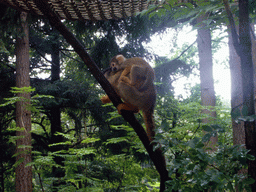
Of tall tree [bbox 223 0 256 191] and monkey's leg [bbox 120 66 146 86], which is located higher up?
monkey's leg [bbox 120 66 146 86]

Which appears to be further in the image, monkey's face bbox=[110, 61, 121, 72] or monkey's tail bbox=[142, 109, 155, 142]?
monkey's face bbox=[110, 61, 121, 72]

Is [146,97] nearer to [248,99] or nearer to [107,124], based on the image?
[248,99]

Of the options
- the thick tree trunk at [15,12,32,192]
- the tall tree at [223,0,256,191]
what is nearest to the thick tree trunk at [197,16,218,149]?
the thick tree trunk at [15,12,32,192]

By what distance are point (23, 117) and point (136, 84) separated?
10.4ft

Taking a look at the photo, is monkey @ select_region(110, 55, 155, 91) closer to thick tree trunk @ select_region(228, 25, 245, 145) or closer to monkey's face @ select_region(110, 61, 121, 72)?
monkey's face @ select_region(110, 61, 121, 72)

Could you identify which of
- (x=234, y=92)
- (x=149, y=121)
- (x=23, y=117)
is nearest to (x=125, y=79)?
(x=149, y=121)

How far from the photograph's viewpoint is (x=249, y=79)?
1037mm

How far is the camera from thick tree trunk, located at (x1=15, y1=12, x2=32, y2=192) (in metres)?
4.21

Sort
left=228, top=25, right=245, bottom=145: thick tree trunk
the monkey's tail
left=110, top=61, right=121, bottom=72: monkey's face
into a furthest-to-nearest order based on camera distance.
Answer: left=228, top=25, right=245, bottom=145: thick tree trunk, left=110, top=61, right=121, bottom=72: monkey's face, the monkey's tail

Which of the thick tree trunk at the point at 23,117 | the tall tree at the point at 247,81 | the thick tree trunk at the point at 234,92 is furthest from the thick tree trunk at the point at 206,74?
the tall tree at the point at 247,81

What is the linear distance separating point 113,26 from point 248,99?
4.97 m

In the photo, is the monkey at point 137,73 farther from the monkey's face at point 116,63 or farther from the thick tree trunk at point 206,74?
the thick tree trunk at point 206,74

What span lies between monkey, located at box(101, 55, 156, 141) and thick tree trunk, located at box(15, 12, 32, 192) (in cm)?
234

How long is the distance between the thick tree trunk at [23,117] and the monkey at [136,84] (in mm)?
2337
